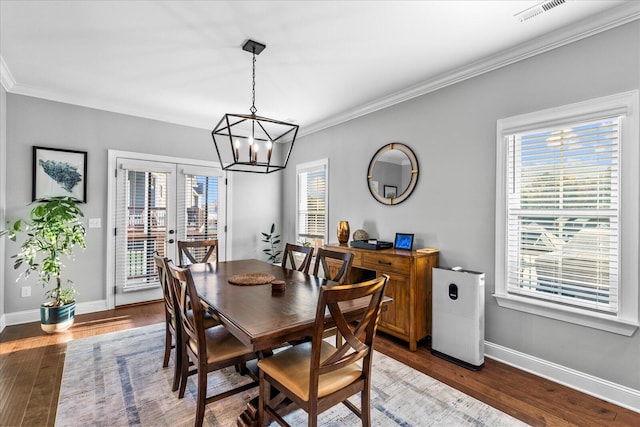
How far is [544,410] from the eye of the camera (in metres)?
2.07

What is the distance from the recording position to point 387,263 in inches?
125

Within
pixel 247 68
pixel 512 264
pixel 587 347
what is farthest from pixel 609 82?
pixel 247 68

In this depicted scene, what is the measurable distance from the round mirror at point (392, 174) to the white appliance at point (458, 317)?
1.10 metres

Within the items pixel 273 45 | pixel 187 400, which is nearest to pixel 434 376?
pixel 187 400

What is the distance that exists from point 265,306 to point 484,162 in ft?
7.86

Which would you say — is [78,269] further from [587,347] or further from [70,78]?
[587,347]

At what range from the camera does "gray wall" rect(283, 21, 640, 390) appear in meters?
2.20

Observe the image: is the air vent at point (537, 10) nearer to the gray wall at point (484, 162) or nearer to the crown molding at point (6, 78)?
the gray wall at point (484, 162)

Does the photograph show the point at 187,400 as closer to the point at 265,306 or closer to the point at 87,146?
the point at 265,306

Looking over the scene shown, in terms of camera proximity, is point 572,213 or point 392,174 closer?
point 572,213

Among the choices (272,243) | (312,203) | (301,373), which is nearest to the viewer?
(301,373)

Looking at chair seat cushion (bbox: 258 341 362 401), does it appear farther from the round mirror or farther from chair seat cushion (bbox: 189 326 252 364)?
the round mirror

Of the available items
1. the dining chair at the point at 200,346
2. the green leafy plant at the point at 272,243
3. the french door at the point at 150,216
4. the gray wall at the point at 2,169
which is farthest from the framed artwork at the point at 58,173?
the dining chair at the point at 200,346

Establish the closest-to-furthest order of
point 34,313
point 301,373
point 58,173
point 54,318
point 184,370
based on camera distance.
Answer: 1. point 301,373
2. point 184,370
3. point 54,318
4. point 34,313
5. point 58,173
